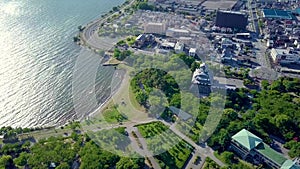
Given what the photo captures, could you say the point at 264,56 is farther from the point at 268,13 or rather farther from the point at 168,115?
the point at 168,115

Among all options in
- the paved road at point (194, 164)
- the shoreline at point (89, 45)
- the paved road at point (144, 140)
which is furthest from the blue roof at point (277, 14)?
the paved road at point (194, 164)

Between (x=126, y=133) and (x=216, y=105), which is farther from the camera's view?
(x=216, y=105)

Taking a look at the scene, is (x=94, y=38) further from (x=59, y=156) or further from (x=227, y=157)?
(x=227, y=157)

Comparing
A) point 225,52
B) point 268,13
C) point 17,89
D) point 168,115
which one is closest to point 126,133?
point 168,115

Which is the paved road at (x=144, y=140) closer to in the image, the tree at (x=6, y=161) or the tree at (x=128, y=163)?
the tree at (x=128, y=163)

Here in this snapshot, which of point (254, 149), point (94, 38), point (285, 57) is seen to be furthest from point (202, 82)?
point (94, 38)

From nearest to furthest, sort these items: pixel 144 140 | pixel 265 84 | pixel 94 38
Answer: pixel 144 140 → pixel 265 84 → pixel 94 38

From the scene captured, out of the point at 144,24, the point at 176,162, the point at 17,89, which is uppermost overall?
the point at 144,24
